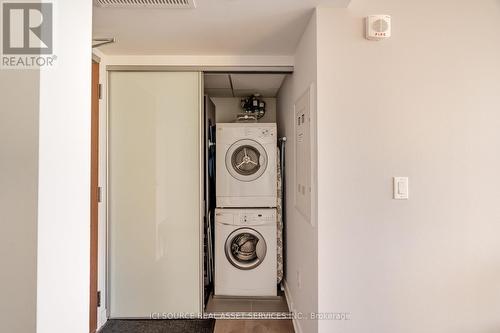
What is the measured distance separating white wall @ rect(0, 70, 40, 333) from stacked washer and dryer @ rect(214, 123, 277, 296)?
215 centimetres

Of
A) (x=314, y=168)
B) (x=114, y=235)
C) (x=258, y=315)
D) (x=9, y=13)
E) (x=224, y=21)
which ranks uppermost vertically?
(x=224, y=21)

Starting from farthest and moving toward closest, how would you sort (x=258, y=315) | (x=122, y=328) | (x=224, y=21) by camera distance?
1. (x=258, y=315)
2. (x=122, y=328)
3. (x=224, y=21)

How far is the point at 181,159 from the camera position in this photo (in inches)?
91.0

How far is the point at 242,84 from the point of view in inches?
116

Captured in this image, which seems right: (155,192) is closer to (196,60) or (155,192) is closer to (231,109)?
(196,60)

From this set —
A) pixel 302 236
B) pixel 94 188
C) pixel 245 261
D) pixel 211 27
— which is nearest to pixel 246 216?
pixel 245 261

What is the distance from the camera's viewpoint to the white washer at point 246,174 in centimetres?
271

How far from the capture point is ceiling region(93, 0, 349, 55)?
5.08 feet

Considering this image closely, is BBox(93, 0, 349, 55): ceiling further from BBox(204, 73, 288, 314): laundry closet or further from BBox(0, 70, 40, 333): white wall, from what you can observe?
BBox(0, 70, 40, 333): white wall

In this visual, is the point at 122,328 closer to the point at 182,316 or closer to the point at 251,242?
the point at 182,316

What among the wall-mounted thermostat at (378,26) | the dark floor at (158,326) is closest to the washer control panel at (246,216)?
the dark floor at (158,326)

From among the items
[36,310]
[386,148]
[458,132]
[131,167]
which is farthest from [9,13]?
[458,132]

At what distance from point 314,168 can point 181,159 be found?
4.17 ft

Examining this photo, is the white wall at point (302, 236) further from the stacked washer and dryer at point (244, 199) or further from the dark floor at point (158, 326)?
the dark floor at point (158, 326)
